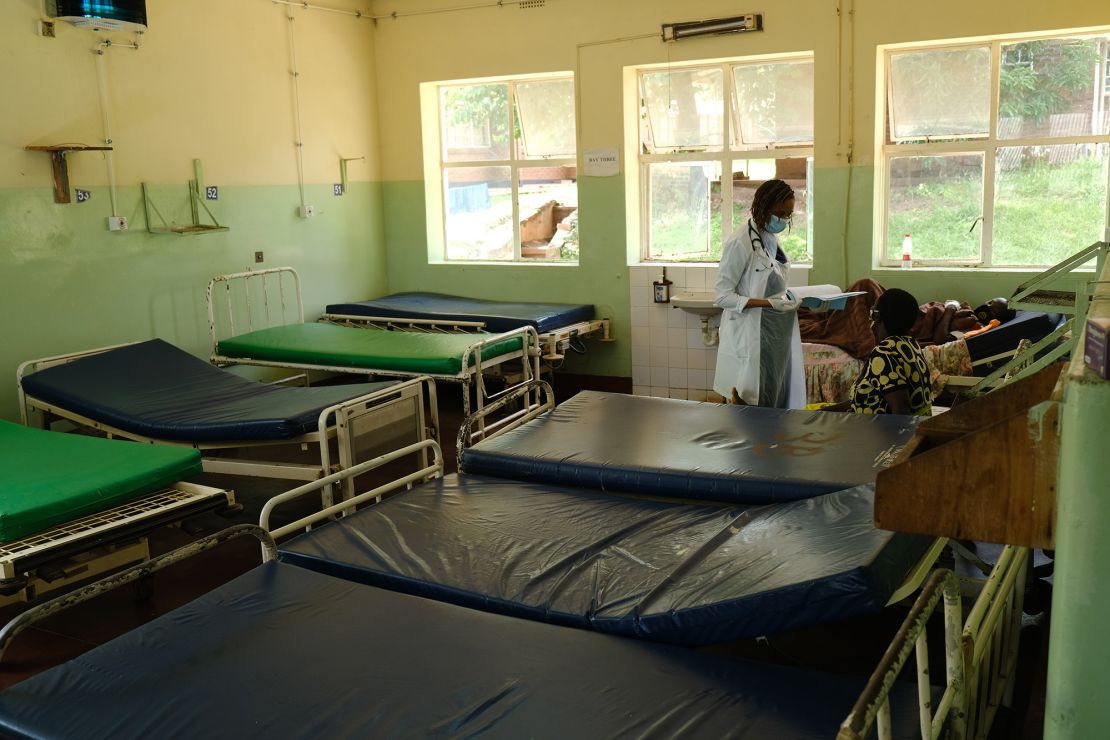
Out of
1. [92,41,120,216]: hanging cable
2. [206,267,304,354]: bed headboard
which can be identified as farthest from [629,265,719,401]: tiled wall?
[92,41,120,216]: hanging cable

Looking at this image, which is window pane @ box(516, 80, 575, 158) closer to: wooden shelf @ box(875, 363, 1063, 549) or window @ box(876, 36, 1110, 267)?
window @ box(876, 36, 1110, 267)

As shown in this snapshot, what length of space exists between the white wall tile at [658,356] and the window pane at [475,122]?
2.07m

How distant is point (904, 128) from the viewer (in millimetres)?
6699

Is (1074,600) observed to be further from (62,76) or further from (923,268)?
(62,76)

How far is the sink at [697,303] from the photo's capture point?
6996 mm

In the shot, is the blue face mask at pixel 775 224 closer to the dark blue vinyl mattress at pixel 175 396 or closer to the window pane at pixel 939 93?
the dark blue vinyl mattress at pixel 175 396

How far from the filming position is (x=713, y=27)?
6820 millimetres

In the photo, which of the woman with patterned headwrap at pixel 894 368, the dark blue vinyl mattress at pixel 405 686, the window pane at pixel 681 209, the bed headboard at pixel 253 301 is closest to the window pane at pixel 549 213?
the window pane at pixel 681 209

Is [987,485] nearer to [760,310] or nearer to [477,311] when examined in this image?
[760,310]

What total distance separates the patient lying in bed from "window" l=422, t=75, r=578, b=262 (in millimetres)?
2280

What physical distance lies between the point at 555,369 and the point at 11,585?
503cm

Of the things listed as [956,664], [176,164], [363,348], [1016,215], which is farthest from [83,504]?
[1016,215]

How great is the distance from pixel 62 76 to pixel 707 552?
4.96 meters

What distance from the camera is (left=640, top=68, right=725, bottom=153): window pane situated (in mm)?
7242
